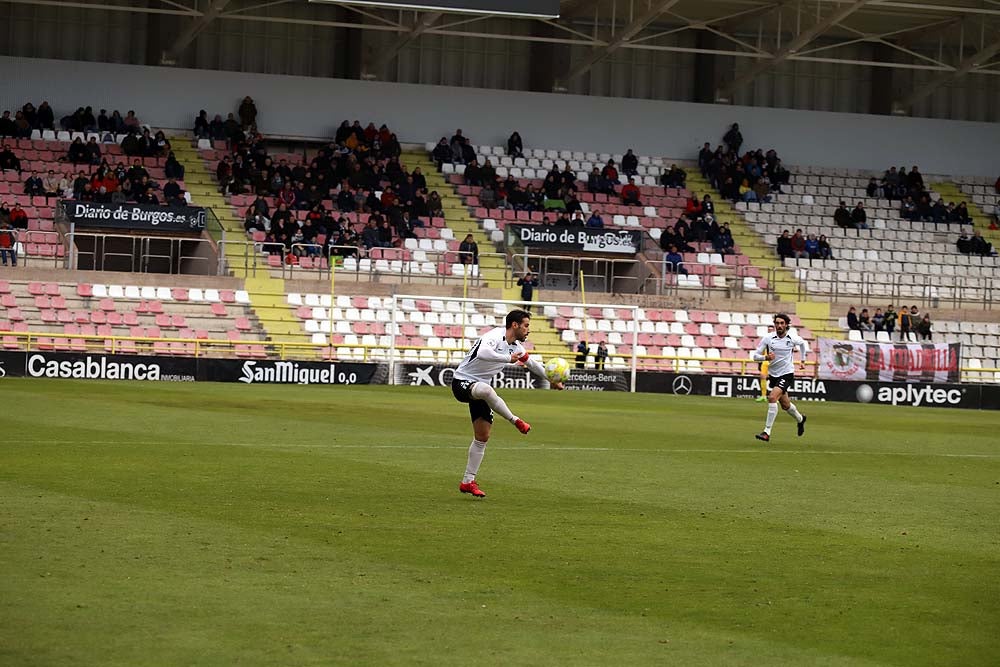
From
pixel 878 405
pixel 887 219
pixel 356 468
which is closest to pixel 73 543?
pixel 356 468

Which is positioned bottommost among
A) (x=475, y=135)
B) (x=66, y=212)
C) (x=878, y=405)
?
(x=878, y=405)

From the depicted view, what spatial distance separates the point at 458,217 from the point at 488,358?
114 feet

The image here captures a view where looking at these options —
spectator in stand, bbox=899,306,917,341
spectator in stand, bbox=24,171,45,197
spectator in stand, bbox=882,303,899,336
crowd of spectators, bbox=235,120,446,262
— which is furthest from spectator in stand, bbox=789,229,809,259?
spectator in stand, bbox=24,171,45,197

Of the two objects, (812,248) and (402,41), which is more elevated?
(402,41)

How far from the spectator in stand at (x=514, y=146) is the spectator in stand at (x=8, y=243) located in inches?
708

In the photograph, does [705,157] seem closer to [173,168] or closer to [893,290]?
[893,290]

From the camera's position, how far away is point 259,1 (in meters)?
51.4

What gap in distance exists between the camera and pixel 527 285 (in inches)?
1731

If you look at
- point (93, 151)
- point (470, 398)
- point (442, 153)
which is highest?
point (442, 153)

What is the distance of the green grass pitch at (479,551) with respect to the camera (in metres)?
7.92

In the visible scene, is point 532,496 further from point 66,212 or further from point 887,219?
point 887,219

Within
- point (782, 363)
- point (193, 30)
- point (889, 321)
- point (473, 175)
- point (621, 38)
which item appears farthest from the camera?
point (473, 175)

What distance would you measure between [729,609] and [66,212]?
3592 centimetres

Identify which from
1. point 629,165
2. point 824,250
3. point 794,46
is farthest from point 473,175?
point 824,250
